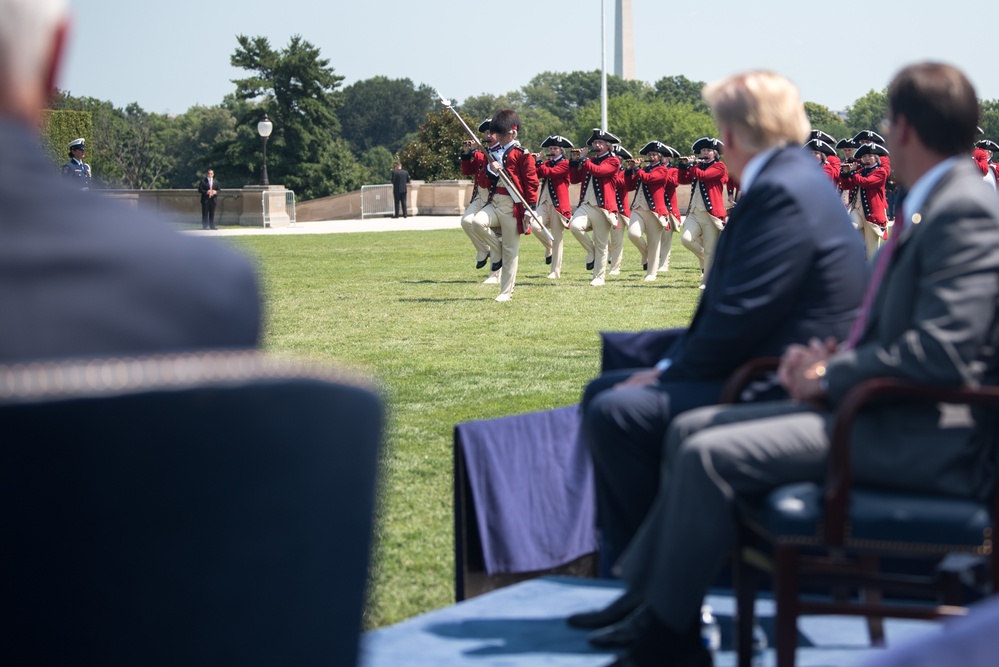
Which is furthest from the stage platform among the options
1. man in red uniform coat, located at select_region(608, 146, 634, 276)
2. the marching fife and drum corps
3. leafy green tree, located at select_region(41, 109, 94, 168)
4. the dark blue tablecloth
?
leafy green tree, located at select_region(41, 109, 94, 168)

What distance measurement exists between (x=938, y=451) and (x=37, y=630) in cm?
244

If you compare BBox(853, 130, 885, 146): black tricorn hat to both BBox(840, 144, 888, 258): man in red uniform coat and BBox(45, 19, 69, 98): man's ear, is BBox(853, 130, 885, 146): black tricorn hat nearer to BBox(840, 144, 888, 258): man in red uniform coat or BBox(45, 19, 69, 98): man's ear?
BBox(840, 144, 888, 258): man in red uniform coat

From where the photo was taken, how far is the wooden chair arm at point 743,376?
12.9 ft

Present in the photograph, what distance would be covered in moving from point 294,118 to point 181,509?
7756 cm

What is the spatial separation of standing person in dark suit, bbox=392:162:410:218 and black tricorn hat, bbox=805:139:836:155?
28401mm

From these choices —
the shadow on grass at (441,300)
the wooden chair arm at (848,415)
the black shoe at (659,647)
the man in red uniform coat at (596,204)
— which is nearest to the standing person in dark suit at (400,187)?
the man in red uniform coat at (596,204)

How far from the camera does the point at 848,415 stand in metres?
3.22

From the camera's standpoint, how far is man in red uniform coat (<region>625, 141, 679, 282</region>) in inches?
910

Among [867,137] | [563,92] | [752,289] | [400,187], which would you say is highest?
[563,92]

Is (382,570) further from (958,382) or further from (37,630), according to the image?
(37,630)

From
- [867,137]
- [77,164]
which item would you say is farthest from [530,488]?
[77,164]

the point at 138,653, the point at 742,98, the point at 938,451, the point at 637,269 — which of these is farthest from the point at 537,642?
the point at 637,269

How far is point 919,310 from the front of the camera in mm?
3342

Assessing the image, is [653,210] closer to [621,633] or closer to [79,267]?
[621,633]
